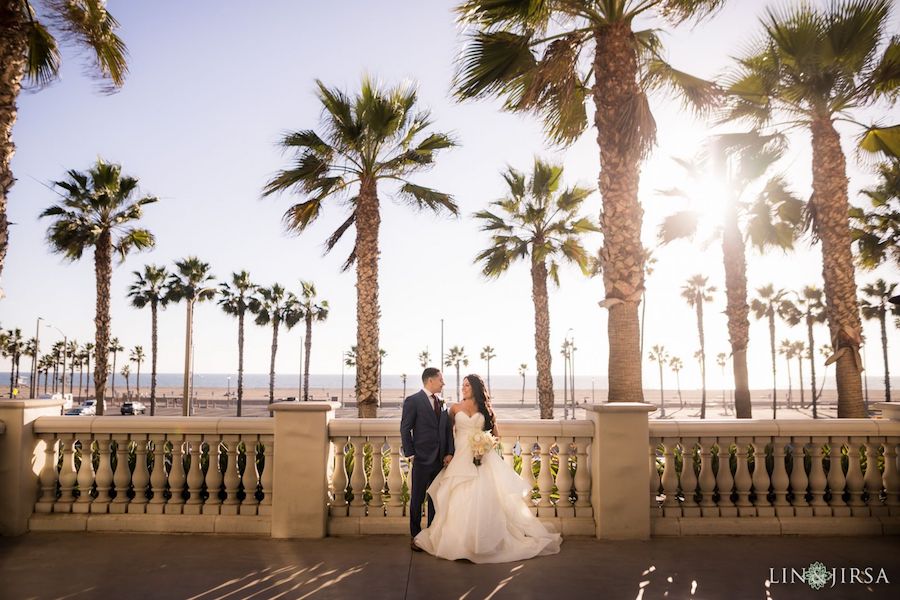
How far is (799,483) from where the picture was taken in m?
7.12

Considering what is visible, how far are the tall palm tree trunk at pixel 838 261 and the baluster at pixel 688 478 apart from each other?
A: 7.45 m

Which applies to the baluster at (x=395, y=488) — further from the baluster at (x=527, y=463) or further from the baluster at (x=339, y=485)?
the baluster at (x=527, y=463)

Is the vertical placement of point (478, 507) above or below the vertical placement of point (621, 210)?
below

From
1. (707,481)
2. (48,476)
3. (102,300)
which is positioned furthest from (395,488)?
(102,300)

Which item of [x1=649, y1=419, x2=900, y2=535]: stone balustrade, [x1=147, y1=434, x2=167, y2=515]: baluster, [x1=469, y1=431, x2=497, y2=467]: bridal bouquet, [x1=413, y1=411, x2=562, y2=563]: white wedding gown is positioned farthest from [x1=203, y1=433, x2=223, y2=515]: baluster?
[x1=649, y1=419, x2=900, y2=535]: stone balustrade

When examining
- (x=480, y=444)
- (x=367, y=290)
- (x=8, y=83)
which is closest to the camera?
(x=480, y=444)

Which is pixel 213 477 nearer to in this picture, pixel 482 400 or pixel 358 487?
pixel 358 487

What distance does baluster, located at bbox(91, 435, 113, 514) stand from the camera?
7055mm

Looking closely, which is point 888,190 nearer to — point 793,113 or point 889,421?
point 793,113

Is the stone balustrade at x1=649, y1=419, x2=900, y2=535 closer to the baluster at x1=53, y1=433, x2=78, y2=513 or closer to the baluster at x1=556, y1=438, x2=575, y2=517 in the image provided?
the baluster at x1=556, y1=438, x2=575, y2=517

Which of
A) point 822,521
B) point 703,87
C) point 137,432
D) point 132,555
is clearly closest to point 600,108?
point 703,87

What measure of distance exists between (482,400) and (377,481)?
5.21ft

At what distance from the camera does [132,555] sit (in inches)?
242

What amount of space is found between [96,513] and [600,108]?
9207mm
